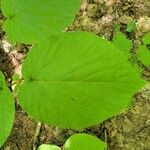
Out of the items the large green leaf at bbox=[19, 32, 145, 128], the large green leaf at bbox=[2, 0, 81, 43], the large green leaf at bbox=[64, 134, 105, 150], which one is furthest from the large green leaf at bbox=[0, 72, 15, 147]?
the large green leaf at bbox=[64, 134, 105, 150]

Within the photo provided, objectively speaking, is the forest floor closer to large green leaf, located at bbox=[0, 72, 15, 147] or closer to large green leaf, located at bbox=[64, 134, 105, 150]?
large green leaf, located at bbox=[64, 134, 105, 150]

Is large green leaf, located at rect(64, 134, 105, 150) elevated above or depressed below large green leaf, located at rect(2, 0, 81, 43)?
below

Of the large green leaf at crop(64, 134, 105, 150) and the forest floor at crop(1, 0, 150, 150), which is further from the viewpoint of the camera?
the forest floor at crop(1, 0, 150, 150)

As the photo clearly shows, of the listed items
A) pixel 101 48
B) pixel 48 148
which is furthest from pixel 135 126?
pixel 101 48

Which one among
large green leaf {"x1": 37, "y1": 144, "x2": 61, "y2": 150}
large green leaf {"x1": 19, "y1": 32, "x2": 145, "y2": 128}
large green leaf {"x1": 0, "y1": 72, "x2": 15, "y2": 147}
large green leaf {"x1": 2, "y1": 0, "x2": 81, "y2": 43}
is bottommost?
large green leaf {"x1": 37, "y1": 144, "x2": 61, "y2": 150}

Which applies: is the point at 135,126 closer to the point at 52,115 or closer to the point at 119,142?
the point at 119,142

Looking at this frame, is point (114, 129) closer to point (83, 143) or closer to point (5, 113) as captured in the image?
point (83, 143)

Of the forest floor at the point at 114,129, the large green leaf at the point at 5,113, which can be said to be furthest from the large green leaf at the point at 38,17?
the forest floor at the point at 114,129
